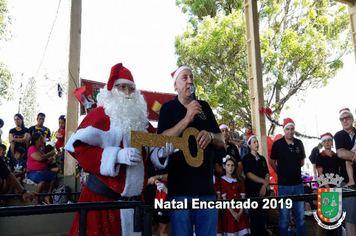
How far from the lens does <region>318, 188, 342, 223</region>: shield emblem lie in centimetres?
217


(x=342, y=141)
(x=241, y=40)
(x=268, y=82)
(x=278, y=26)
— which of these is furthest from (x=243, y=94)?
(x=342, y=141)

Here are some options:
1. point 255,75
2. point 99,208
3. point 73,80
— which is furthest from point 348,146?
point 73,80

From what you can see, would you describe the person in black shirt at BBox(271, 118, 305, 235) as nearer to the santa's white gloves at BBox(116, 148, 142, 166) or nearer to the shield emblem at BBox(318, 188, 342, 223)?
the shield emblem at BBox(318, 188, 342, 223)

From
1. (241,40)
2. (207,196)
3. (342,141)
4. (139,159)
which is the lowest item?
(207,196)

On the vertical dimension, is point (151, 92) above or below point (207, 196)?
above

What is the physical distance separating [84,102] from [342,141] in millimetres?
4582

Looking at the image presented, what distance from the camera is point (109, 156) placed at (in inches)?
79.6

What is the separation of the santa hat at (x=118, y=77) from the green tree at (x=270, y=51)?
12.3 meters

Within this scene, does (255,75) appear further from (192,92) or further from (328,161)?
(192,92)

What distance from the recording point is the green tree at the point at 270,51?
47.9ft

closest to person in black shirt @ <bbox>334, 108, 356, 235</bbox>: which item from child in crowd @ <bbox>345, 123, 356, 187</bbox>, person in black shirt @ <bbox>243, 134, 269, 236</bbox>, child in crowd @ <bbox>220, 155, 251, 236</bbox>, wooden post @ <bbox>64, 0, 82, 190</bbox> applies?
child in crowd @ <bbox>345, 123, 356, 187</bbox>

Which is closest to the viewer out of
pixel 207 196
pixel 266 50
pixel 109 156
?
pixel 109 156

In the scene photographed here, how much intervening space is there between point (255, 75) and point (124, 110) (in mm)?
5966

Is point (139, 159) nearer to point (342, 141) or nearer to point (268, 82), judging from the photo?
Result: point (342, 141)
